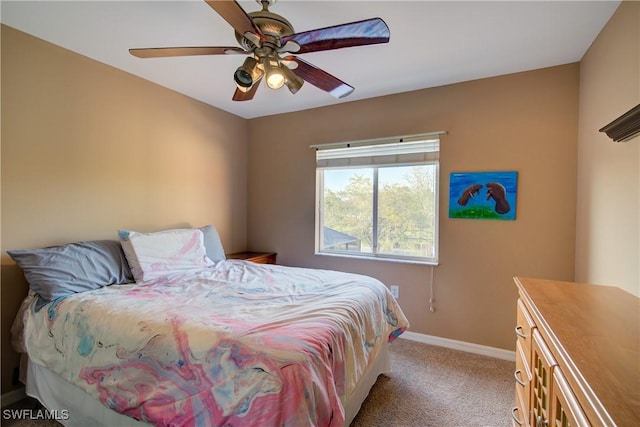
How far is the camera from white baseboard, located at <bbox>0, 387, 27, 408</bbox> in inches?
75.6

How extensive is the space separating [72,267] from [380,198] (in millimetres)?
2712

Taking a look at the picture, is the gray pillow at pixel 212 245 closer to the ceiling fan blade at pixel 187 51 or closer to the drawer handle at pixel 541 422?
the ceiling fan blade at pixel 187 51

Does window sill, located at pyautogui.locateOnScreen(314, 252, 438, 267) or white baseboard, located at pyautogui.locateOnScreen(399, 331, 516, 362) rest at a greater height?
window sill, located at pyautogui.locateOnScreen(314, 252, 438, 267)

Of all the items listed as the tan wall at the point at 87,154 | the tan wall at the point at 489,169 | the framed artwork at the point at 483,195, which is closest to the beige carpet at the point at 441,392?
the tan wall at the point at 489,169

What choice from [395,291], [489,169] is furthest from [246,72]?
[395,291]

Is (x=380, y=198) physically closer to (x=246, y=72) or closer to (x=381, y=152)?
(x=381, y=152)

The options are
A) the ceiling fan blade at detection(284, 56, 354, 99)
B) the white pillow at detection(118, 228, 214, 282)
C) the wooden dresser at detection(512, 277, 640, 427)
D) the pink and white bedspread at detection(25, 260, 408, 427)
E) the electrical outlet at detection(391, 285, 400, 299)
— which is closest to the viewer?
the wooden dresser at detection(512, 277, 640, 427)

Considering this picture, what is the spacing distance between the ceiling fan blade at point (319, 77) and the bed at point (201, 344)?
55.1 inches

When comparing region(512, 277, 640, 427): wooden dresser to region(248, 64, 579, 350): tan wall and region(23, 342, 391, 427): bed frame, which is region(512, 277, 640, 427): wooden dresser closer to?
region(23, 342, 391, 427): bed frame

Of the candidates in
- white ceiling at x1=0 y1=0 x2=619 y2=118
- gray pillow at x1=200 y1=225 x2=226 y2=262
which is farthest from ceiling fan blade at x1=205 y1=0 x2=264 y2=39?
gray pillow at x1=200 y1=225 x2=226 y2=262

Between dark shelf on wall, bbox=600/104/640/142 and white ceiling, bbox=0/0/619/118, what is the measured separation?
2.57 feet

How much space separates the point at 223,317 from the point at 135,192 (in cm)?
189

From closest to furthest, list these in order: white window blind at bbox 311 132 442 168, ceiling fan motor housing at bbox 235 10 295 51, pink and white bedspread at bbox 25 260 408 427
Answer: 1. pink and white bedspread at bbox 25 260 408 427
2. ceiling fan motor housing at bbox 235 10 295 51
3. white window blind at bbox 311 132 442 168

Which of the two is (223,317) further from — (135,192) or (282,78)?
(135,192)
